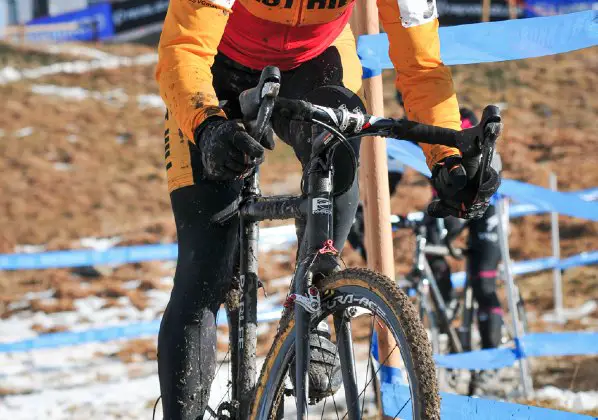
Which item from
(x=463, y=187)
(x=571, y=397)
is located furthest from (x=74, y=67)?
(x=463, y=187)

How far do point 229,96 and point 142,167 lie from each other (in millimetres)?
13772

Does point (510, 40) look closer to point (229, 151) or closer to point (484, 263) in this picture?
point (229, 151)

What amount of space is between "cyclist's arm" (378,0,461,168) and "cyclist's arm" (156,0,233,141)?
1.83ft

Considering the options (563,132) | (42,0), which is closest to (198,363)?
(563,132)

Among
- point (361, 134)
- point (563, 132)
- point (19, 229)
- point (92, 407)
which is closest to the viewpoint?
point (361, 134)

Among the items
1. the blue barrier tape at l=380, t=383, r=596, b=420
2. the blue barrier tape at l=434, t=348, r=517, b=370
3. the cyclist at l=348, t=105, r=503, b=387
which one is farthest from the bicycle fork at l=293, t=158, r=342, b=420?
the cyclist at l=348, t=105, r=503, b=387

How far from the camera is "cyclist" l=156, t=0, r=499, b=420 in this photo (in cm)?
262

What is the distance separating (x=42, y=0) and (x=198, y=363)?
945 inches

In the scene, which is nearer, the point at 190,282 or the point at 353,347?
the point at 353,347

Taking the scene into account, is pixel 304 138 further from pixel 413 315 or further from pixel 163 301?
pixel 163 301

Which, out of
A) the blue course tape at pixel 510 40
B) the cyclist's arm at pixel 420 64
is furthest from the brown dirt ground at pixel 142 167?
the cyclist's arm at pixel 420 64

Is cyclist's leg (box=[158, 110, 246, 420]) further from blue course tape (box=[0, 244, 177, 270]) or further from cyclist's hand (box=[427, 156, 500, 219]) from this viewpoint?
blue course tape (box=[0, 244, 177, 270])

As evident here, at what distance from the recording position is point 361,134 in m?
2.39

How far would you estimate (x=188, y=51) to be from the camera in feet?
8.56
